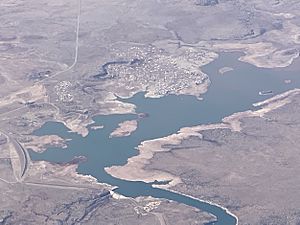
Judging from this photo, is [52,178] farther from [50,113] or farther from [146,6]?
[146,6]

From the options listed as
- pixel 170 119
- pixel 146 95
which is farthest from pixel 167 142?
pixel 146 95

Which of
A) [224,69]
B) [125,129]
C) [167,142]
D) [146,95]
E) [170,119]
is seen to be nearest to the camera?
[167,142]

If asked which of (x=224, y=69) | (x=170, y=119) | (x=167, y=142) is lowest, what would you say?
(x=170, y=119)

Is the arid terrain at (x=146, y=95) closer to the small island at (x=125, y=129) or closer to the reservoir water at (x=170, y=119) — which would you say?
the small island at (x=125, y=129)

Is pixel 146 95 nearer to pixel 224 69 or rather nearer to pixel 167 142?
pixel 224 69

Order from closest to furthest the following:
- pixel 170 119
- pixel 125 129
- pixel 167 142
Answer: pixel 167 142, pixel 125 129, pixel 170 119

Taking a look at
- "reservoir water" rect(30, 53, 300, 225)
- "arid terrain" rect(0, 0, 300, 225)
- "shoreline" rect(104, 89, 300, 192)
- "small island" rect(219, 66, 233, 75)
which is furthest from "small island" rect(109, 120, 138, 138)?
"small island" rect(219, 66, 233, 75)

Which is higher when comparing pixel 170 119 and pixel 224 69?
pixel 224 69

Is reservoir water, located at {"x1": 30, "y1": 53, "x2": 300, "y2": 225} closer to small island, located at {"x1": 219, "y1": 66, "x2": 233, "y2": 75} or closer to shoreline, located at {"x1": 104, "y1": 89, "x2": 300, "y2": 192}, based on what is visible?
small island, located at {"x1": 219, "y1": 66, "x2": 233, "y2": 75}

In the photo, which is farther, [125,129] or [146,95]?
[146,95]
